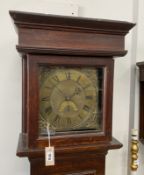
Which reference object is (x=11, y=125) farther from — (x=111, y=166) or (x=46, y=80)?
(x=111, y=166)

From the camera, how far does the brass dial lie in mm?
817

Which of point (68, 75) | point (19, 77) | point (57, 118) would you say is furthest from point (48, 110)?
point (19, 77)

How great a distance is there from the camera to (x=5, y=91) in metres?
1.07

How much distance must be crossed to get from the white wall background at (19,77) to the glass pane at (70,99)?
1.03ft

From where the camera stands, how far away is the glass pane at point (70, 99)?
2.68 ft

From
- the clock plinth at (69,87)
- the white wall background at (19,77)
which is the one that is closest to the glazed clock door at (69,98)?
the clock plinth at (69,87)

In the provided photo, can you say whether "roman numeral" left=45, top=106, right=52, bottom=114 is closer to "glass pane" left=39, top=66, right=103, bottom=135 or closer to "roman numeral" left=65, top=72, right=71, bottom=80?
"glass pane" left=39, top=66, right=103, bottom=135

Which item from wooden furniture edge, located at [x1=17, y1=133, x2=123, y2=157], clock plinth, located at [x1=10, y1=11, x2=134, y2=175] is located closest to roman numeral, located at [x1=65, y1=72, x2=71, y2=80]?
clock plinth, located at [x1=10, y1=11, x2=134, y2=175]

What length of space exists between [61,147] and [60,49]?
38cm

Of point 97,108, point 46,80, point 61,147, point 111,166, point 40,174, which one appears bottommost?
point 111,166

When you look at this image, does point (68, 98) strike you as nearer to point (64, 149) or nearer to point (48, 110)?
point (48, 110)

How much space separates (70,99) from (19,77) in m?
0.37

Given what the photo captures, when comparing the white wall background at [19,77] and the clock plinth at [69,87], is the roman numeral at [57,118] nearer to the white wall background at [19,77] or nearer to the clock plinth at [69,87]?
the clock plinth at [69,87]

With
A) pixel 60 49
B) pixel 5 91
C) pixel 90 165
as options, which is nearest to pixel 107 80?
→ pixel 60 49
